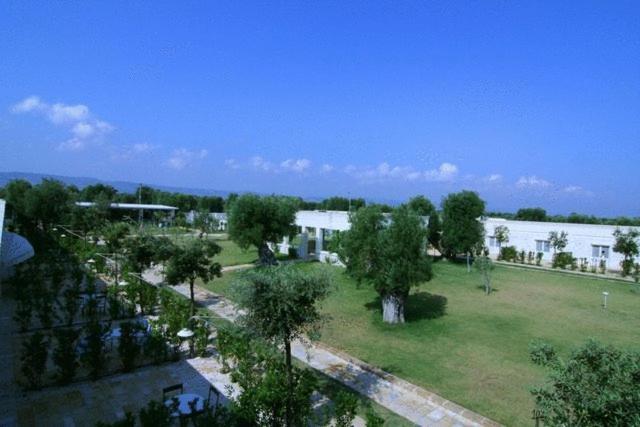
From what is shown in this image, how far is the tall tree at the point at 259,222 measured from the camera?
911 inches

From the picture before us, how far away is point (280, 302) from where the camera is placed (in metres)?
6.98

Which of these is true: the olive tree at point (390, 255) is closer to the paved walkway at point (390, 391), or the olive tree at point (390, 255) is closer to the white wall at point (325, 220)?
the paved walkway at point (390, 391)

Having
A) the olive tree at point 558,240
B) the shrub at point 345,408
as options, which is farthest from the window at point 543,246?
the shrub at point 345,408

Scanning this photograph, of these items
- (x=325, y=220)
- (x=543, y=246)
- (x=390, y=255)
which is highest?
(x=325, y=220)

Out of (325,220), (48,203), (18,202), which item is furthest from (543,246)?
(18,202)

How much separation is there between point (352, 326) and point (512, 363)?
5.03m

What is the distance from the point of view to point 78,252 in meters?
24.4

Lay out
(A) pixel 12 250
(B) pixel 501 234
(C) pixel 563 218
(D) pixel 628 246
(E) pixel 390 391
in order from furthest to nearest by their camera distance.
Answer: (C) pixel 563 218, (B) pixel 501 234, (D) pixel 628 246, (A) pixel 12 250, (E) pixel 390 391

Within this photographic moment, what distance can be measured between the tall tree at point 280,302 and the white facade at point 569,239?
92.2 feet

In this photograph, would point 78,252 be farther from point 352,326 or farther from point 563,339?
point 563,339

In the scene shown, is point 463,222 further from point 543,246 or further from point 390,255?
point 390,255

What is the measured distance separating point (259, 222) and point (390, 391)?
16217 millimetres

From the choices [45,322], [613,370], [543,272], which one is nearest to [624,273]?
[543,272]

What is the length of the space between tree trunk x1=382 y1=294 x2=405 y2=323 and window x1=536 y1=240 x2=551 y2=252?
2242cm
